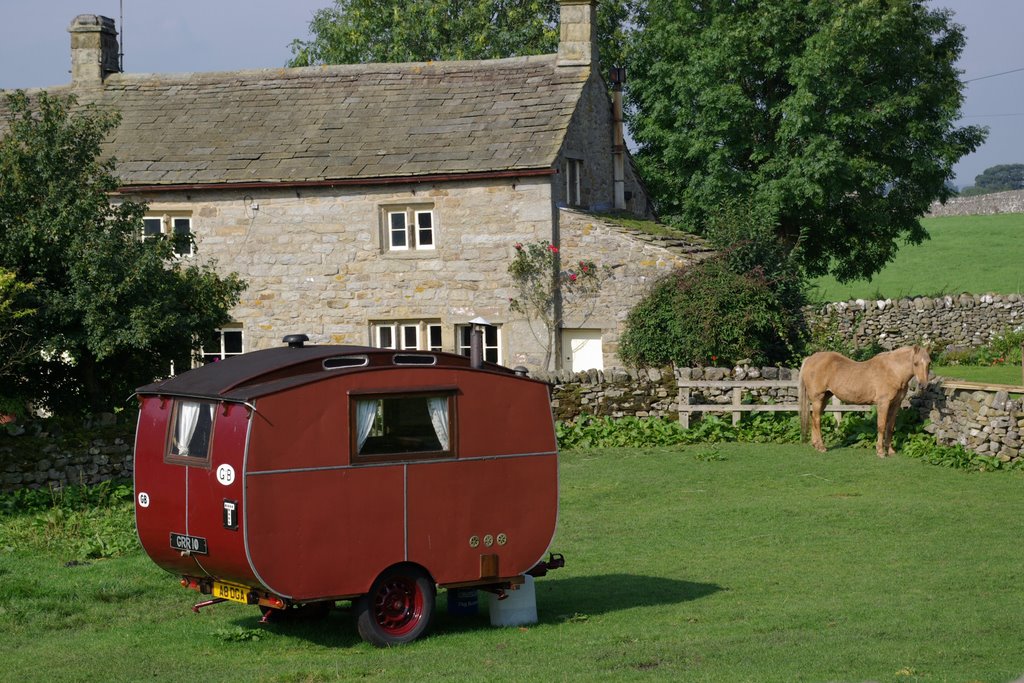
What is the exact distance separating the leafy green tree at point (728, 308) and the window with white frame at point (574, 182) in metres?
3.37

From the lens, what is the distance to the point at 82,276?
63.1ft

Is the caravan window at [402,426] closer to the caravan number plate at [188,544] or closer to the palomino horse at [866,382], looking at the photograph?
the caravan number plate at [188,544]

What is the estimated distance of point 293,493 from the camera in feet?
34.1

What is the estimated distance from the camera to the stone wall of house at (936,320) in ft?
120

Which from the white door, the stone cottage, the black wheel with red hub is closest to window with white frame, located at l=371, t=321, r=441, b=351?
the stone cottage

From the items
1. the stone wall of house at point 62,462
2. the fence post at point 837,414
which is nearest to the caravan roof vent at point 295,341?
the stone wall of house at point 62,462

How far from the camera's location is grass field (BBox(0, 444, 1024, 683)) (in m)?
9.73

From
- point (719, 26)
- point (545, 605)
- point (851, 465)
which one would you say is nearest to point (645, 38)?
point (719, 26)

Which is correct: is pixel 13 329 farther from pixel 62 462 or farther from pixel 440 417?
pixel 440 417

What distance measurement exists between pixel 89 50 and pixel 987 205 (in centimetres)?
7036

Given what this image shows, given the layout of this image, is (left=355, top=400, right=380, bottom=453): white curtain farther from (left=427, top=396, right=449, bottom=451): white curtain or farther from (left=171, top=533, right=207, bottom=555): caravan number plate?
(left=171, top=533, right=207, bottom=555): caravan number plate

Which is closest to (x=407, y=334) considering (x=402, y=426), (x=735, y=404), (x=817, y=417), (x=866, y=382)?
(x=735, y=404)

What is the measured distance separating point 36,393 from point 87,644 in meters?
10.3

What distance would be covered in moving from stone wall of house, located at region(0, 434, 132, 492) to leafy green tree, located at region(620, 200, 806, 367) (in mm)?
11374
